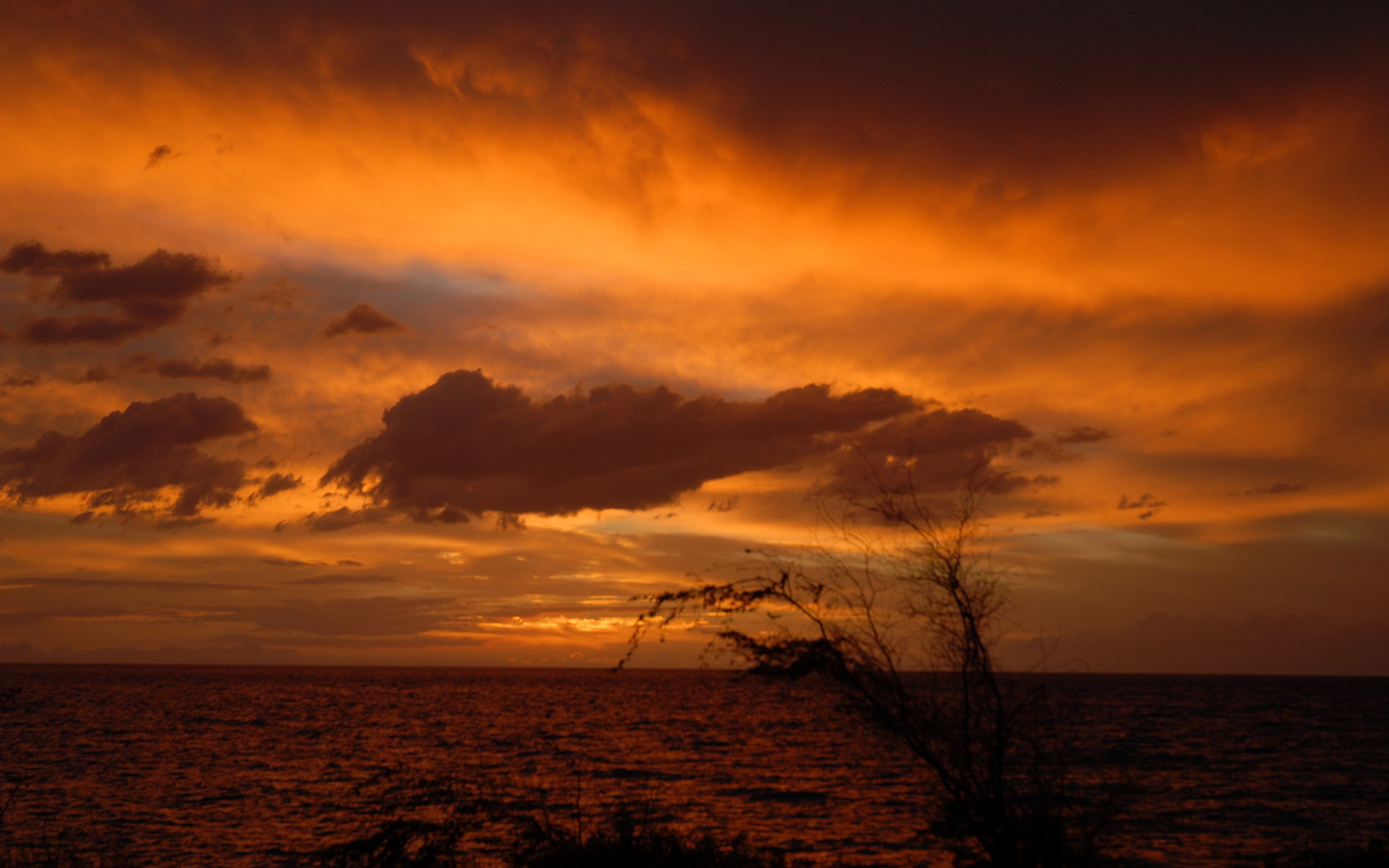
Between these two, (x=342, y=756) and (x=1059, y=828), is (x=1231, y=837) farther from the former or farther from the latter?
(x=342, y=756)

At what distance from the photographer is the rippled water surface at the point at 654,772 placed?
100 feet

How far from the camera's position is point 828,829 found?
3152 centimetres

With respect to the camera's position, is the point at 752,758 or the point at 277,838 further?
the point at 752,758

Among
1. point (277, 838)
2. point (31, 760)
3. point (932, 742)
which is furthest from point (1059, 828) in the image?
point (31, 760)

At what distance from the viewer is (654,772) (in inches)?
1863

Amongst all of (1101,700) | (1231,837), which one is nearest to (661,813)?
(1231,837)

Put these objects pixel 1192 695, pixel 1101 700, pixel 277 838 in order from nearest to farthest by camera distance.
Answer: pixel 277 838
pixel 1101 700
pixel 1192 695

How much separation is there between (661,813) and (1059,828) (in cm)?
2291

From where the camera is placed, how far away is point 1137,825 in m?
32.2

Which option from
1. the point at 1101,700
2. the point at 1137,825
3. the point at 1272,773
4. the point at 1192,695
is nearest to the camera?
the point at 1137,825

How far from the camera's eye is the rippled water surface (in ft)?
100

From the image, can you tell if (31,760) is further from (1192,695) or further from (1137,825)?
(1192,695)

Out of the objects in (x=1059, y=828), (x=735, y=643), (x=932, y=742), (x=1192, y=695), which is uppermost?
(x=735, y=643)

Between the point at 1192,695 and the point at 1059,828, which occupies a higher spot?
the point at 1059,828
